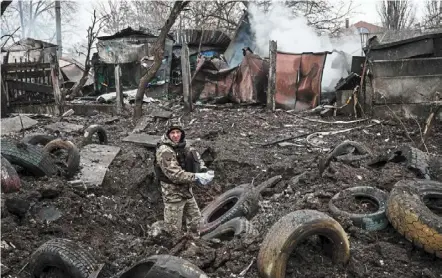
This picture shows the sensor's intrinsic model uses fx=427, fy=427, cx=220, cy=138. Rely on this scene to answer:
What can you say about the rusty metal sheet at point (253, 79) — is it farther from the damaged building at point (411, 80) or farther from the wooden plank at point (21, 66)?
the wooden plank at point (21, 66)

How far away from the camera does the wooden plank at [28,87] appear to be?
11.5 metres

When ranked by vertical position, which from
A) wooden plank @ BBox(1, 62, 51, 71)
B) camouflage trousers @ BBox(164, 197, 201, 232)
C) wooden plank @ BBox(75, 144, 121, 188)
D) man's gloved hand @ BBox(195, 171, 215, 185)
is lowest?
camouflage trousers @ BBox(164, 197, 201, 232)

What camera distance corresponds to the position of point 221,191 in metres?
7.29

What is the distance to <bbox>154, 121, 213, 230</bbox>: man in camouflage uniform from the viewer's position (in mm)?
5312

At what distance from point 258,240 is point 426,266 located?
4.86 feet

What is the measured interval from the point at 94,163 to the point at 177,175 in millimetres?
2363

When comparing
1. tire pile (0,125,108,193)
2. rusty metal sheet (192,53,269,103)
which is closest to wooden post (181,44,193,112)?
rusty metal sheet (192,53,269,103)

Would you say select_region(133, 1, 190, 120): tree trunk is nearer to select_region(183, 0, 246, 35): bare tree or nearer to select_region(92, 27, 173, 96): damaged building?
select_region(92, 27, 173, 96): damaged building

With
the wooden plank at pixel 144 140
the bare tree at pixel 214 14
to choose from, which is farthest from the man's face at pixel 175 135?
the bare tree at pixel 214 14

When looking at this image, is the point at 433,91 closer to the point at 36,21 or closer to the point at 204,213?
the point at 204,213

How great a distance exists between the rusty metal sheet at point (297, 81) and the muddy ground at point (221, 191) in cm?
255

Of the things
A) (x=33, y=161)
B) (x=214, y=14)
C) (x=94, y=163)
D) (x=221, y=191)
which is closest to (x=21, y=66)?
(x=94, y=163)

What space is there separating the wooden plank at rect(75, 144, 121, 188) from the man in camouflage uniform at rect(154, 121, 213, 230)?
1442 mm

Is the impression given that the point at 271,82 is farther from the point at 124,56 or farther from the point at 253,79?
the point at 124,56
